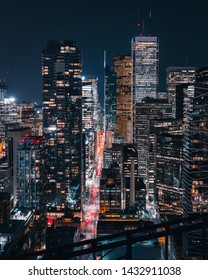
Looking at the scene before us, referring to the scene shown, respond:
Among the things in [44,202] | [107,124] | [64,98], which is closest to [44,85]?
[64,98]

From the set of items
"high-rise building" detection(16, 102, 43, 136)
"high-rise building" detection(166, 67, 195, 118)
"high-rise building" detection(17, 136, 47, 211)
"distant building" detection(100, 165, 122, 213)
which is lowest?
"distant building" detection(100, 165, 122, 213)

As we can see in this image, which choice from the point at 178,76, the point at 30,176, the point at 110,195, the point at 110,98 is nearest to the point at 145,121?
the point at 178,76

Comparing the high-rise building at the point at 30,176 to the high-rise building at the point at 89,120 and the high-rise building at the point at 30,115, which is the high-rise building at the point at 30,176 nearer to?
the high-rise building at the point at 89,120

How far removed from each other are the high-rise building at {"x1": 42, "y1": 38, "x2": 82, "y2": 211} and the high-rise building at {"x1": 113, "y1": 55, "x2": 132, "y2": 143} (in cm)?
1050

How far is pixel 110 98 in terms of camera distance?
113 ft

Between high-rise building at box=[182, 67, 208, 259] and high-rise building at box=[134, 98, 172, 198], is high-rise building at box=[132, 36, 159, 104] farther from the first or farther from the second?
high-rise building at box=[182, 67, 208, 259]

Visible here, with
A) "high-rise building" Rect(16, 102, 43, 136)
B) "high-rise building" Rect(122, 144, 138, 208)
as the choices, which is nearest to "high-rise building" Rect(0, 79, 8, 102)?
"high-rise building" Rect(16, 102, 43, 136)

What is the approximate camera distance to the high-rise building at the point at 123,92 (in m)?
30.1

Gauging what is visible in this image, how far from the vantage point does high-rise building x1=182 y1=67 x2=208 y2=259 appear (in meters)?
11.9

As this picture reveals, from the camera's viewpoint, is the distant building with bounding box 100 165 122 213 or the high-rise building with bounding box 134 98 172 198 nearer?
the distant building with bounding box 100 165 122 213

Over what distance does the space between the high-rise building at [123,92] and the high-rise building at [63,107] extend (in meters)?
10.5

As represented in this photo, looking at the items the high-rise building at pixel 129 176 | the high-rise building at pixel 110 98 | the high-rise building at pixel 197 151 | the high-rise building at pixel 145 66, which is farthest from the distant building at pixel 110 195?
the high-rise building at pixel 110 98

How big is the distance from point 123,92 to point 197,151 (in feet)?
63.6
